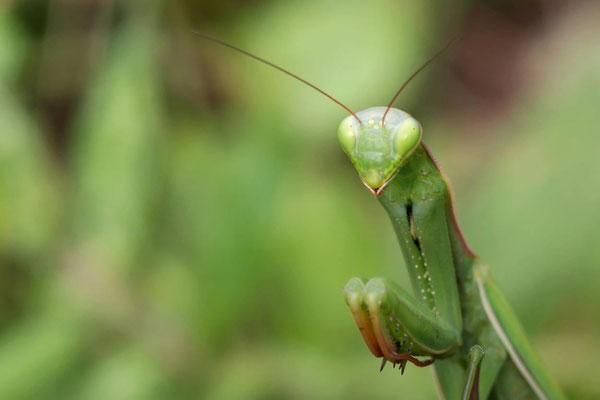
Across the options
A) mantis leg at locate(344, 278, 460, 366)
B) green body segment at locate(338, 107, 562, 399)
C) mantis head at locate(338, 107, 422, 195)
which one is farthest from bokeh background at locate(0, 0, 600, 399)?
mantis head at locate(338, 107, 422, 195)

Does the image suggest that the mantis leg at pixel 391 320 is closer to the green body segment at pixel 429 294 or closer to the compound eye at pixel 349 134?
the green body segment at pixel 429 294

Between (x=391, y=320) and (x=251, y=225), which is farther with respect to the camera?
(x=251, y=225)

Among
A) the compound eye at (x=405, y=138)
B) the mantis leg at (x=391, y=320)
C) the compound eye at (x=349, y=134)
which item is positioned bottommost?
the mantis leg at (x=391, y=320)

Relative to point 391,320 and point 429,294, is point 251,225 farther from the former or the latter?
point 391,320

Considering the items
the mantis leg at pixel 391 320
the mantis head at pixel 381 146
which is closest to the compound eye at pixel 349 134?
the mantis head at pixel 381 146

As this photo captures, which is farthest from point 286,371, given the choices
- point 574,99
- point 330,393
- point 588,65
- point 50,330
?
point 588,65

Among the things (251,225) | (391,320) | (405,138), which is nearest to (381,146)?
(405,138)

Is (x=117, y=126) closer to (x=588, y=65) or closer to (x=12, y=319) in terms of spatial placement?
(x=12, y=319)
